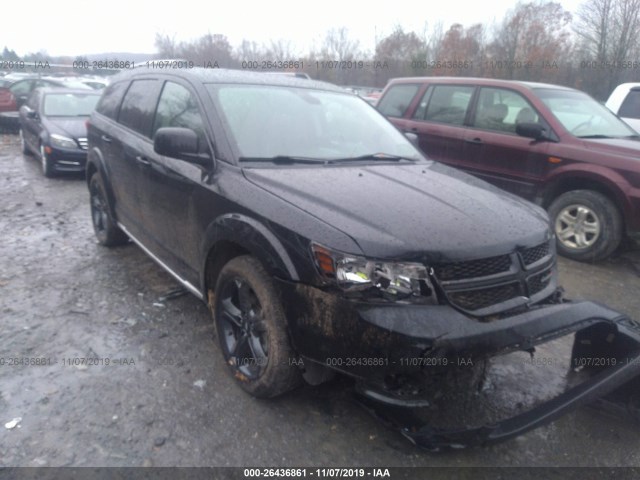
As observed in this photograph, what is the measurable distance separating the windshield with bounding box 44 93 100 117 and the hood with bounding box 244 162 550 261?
816cm

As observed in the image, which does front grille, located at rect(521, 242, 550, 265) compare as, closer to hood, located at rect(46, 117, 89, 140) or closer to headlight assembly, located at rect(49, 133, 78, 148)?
hood, located at rect(46, 117, 89, 140)

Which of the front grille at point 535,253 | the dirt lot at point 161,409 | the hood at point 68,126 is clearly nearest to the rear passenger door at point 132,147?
the dirt lot at point 161,409

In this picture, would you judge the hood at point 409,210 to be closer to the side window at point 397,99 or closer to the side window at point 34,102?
the side window at point 397,99

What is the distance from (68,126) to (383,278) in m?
8.49

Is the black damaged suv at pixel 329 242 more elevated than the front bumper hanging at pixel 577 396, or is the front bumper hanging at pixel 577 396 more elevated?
the black damaged suv at pixel 329 242

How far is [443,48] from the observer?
3139 cm

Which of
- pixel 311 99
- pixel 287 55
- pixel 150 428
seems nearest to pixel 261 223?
pixel 150 428

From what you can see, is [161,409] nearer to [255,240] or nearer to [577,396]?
[255,240]

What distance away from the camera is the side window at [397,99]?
734 centimetres

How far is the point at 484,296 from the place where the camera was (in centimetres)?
243

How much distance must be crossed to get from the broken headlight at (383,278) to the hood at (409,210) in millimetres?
52

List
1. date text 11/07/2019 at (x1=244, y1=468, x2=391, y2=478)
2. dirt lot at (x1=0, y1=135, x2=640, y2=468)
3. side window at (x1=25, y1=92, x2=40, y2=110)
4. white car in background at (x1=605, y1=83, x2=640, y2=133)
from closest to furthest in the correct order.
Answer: date text 11/07/2019 at (x1=244, y1=468, x2=391, y2=478) < dirt lot at (x1=0, y1=135, x2=640, y2=468) < white car in background at (x1=605, y1=83, x2=640, y2=133) < side window at (x1=25, y1=92, x2=40, y2=110)

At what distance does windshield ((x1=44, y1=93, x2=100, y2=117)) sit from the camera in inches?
375

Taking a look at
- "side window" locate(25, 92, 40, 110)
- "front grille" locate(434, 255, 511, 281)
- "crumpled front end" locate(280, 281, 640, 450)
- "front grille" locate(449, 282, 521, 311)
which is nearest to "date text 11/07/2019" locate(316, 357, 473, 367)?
"crumpled front end" locate(280, 281, 640, 450)
